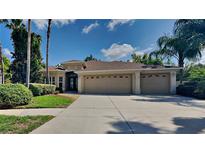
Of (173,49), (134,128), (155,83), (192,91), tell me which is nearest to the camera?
(134,128)

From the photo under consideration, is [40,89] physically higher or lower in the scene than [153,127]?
higher

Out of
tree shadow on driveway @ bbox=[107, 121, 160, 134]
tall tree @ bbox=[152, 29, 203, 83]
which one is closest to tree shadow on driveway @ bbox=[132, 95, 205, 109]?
tree shadow on driveway @ bbox=[107, 121, 160, 134]

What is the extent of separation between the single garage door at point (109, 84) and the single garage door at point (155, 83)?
5.11ft

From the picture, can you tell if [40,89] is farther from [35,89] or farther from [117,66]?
[117,66]

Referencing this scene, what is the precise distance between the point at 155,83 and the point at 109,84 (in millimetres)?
4811

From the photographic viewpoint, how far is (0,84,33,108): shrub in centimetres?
789

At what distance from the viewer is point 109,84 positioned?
17.6 metres

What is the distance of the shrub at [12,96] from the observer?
789 cm

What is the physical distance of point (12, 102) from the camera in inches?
317

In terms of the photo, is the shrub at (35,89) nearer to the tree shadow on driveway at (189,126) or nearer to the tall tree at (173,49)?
the tree shadow on driveway at (189,126)

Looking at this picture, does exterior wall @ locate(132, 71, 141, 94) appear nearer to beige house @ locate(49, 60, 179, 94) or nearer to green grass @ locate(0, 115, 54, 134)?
beige house @ locate(49, 60, 179, 94)

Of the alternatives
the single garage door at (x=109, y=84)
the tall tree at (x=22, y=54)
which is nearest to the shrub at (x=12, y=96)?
the single garage door at (x=109, y=84)

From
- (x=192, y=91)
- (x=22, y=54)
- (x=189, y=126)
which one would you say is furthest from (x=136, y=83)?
(x=22, y=54)
